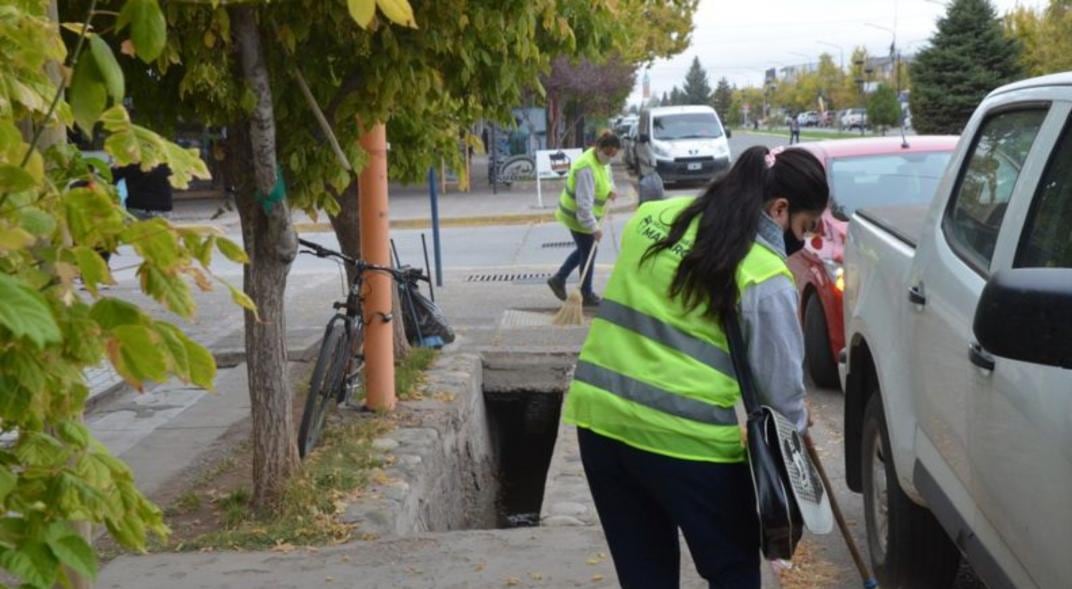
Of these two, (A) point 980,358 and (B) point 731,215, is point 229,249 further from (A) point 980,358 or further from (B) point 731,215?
(A) point 980,358

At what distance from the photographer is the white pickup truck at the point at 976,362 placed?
2.85 meters

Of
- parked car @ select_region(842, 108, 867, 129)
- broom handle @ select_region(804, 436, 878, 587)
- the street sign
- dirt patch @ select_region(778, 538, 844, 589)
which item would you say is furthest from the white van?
parked car @ select_region(842, 108, 867, 129)

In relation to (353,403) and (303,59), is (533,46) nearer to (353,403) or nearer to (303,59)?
(303,59)

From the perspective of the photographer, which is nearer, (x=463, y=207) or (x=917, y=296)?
(x=917, y=296)

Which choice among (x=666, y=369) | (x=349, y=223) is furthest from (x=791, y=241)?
(x=349, y=223)

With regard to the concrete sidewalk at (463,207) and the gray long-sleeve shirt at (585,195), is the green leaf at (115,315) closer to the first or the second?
the gray long-sleeve shirt at (585,195)

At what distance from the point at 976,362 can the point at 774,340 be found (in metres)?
0.62

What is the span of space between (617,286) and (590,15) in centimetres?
341

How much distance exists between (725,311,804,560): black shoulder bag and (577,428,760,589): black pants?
0.41 ft

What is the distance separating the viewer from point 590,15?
22.0ft

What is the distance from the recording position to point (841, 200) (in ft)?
31.9

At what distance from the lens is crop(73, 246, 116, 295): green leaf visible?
6.94 ft

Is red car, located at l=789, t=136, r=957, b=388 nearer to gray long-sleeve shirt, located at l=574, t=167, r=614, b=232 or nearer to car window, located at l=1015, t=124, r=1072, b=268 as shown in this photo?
gray long-sleeve shirt, located at l=574, t=167, r=614, b=232

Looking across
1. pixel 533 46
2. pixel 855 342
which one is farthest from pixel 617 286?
pixel 533 46
